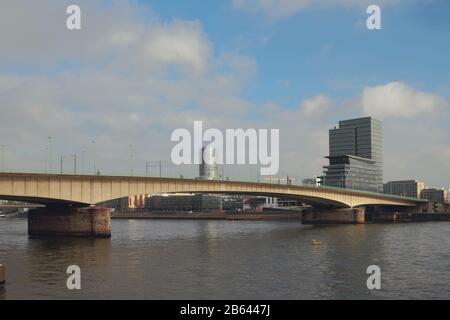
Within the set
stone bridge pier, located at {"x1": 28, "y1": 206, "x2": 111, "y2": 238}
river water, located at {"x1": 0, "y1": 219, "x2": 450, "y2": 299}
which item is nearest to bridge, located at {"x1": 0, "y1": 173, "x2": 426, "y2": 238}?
stone bridge pier, located at {"x1": 28, "y1": 206, "x2": 111, "y2": 238}

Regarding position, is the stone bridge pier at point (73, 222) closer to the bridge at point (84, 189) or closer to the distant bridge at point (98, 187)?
Result: the bridge at point (84, 189)

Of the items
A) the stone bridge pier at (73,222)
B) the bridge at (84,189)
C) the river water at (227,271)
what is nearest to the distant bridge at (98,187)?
the bridge at (84,189)

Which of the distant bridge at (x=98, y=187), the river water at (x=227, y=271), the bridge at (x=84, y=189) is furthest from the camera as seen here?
the bridge at (x=84, y=189)

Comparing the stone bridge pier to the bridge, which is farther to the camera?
the stone bridge pier

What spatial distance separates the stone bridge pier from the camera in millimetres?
80375

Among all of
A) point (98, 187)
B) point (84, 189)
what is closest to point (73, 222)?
point (84, 189)

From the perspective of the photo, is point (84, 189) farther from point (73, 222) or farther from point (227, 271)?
point (227, 271)

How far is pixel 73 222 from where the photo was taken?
269ft

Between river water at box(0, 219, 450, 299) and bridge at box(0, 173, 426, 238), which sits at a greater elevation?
bridge at box(0, 173, 426, 238)

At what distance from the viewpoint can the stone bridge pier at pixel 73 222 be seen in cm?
8038

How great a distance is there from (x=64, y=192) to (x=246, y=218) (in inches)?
5017

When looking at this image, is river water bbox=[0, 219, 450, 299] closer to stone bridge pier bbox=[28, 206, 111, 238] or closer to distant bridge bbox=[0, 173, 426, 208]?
distant bridge bbox=[0, 173, 426, 208]

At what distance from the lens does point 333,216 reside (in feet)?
447
